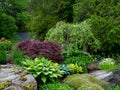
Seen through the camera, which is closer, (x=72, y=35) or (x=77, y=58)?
(x=77, y=58)

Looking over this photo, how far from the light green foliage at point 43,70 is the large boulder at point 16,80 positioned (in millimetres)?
233

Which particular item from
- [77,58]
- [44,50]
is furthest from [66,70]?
[77,58]

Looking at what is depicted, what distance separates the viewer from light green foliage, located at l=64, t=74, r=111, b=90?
7863mm

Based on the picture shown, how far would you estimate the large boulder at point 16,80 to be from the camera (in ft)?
23.9

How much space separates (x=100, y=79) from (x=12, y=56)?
267 cm

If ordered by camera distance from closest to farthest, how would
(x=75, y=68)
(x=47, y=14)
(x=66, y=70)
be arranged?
(x=66, y=70) < (x=75, y=68) < (x=47, y=14)

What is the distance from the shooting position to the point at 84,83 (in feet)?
26.9

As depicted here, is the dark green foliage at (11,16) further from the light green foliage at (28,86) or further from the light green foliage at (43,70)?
the light green foliage at (28,86)

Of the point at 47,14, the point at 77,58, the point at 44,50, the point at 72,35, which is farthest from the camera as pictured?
the point at 47,14

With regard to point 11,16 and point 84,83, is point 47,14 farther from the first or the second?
point 84,83

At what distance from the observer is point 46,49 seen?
9.84m

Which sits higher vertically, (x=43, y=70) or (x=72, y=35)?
(x=72, y=35)

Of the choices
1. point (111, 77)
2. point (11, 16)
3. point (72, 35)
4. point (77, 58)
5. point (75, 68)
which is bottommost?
point (111, 77)

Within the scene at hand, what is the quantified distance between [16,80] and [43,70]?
855mm
